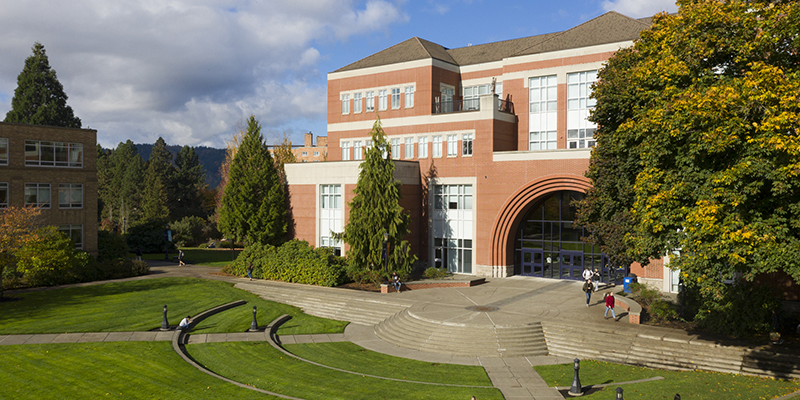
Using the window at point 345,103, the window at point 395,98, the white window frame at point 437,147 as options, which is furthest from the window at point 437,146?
the window at point 345,103

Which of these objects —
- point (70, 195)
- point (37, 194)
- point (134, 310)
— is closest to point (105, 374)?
point (134, 310)

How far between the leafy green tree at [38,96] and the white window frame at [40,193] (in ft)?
96.8

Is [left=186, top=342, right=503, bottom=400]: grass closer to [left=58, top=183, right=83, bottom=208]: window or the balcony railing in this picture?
[left=58, top=183, right=83, bottom=208]: window

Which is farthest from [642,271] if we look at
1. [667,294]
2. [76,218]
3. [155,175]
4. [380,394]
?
[155,175]

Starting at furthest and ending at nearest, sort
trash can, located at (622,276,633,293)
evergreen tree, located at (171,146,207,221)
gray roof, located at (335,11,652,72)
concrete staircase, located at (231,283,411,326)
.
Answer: evergreen tree, located at (171,146,207,221)
gray roof, located at (335,11,652,72)
trash can, located at (622,276,633,293)
concrete staircase, located at (231,283,411,326)

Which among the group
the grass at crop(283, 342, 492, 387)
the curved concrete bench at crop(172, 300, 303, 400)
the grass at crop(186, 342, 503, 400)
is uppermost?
the curved concrete bench at crop(172, 300, 303, 400)

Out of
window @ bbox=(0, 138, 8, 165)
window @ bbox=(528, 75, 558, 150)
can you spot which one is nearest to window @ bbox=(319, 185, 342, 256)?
window @ bbox=(528, 75, 558, 150)

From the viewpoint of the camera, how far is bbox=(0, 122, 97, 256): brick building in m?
36.7

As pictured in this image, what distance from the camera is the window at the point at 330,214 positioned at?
41.3 m

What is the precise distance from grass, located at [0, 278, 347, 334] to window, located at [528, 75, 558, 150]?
20.4 meters

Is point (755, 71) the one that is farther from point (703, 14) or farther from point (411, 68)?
point (411, 68)

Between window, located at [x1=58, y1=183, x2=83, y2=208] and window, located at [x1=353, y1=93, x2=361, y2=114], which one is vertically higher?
window, located at [x1=353, y1=93, x2=361, y2=114]

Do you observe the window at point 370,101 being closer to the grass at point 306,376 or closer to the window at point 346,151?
the window at point 346,151

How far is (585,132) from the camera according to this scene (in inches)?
1479
